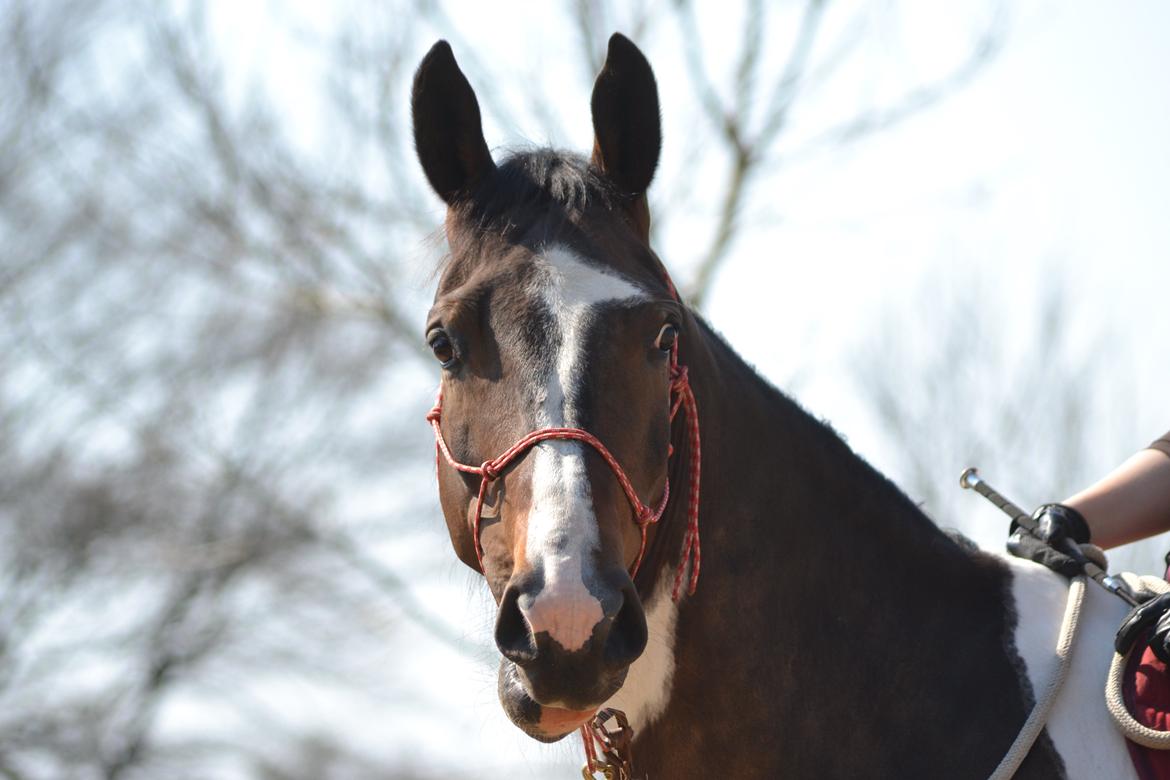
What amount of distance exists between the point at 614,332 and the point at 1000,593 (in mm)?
1257

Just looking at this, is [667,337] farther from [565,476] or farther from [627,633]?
[627,633]

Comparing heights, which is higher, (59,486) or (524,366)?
(524,366)

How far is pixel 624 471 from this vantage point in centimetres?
300

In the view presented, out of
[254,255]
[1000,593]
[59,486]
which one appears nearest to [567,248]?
[1000,593]

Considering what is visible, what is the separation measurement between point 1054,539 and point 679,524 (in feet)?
3.61

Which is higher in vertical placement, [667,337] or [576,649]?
[667,337]

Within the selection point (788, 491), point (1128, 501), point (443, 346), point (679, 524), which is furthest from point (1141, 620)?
point (443, 346)

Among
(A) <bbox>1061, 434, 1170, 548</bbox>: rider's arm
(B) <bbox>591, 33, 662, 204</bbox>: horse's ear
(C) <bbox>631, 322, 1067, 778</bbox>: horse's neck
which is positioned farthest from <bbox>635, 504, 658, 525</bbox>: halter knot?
(A) <bbox>1061, 434, 1170, 548</bbox>: rider's arm

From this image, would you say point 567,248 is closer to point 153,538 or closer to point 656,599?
point 656,599

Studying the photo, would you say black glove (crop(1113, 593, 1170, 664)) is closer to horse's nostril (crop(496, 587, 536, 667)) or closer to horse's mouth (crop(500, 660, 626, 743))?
horse's mouth (crop(500, 660, 626, 743))

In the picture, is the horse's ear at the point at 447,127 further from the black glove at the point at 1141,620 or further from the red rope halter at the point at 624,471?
the black glove at the point at 1141,620

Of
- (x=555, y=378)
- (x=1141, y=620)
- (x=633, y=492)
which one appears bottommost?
(x=1141, y=620)

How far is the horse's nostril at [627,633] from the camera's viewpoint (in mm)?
2725

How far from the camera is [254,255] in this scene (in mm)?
13820
